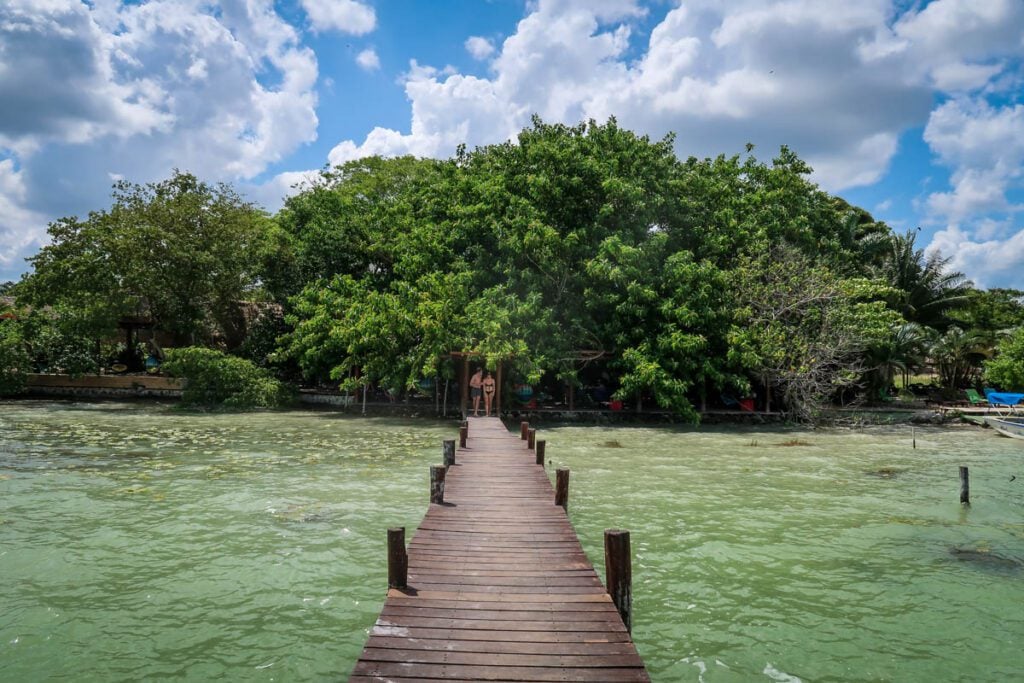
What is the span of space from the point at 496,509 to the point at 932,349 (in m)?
31.1

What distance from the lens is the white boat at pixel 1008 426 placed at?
2194 centimetres

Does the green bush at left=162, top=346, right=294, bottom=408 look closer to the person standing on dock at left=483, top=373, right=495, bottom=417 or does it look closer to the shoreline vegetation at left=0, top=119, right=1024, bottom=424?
the shoreline vegetation at left=0, top=119, right=1024, bottom=424

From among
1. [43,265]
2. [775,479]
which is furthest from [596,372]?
[43,265]

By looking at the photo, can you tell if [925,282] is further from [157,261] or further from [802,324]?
[157,261]

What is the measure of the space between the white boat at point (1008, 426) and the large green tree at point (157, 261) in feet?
100

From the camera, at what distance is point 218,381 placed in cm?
2831

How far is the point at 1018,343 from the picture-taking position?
94.2ft

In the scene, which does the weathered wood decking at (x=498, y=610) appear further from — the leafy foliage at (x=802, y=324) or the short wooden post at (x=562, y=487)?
the leafy foliage at (x=802, y=324)

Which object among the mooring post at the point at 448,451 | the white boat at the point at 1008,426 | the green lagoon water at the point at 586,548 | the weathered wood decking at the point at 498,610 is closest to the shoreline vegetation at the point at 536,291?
the white boat at the point at 1008,426

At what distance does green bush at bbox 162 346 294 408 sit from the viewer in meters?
27.8

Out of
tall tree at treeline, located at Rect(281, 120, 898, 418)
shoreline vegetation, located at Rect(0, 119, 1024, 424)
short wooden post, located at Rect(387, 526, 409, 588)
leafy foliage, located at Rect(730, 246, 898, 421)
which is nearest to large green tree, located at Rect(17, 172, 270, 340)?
Answer: shoreline vegetation, located at Rect(0, 119, 1024, 424)

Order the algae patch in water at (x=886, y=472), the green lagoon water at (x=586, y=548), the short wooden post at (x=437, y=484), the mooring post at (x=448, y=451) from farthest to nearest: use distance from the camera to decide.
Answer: the algae patch in water at (x=886, y=472) < the mooring post at (x=448, y=451) < the short wooden post at (x=437, y=484) < the green lagoon water at (x=586, y=548)

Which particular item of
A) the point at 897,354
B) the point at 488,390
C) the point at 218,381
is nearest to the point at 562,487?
the point at 488,390

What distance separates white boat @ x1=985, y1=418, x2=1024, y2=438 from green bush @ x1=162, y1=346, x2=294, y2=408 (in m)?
27.8
